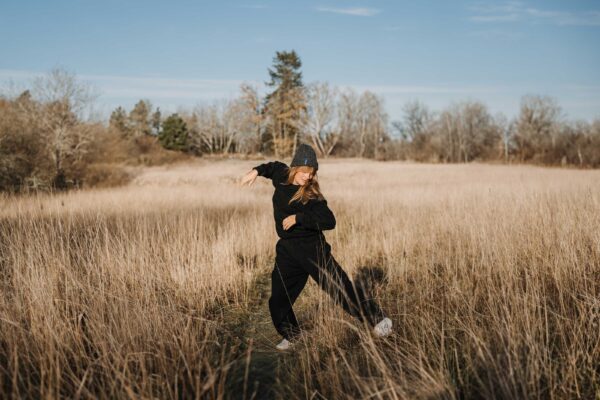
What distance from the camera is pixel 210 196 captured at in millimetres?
13203

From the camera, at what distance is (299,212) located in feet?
9.93

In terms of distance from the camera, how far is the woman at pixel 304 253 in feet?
9.64

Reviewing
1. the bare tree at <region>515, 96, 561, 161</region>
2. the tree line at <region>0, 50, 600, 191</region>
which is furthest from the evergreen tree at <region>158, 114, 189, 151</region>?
the bare tree at <region>515, 96, 561, 161</region>

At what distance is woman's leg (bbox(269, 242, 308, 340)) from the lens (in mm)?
3156

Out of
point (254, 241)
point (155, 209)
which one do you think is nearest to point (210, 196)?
point (155, 209)

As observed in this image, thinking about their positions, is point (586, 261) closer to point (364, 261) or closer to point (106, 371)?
point (364, 261)

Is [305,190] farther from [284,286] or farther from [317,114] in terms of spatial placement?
[317,114]

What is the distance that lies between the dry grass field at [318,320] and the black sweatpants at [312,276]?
8.8 inches

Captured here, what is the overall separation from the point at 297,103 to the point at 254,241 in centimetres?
4529

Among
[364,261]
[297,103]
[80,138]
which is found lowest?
[364,261]

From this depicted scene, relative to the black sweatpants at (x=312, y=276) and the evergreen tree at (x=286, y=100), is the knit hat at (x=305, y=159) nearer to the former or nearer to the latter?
the black sweatpants at (x=312, y=276)

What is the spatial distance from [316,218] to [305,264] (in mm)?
398

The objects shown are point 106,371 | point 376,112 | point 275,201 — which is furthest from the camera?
point 376,112

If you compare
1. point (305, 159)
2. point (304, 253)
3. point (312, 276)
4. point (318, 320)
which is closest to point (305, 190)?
point (305, 159)
